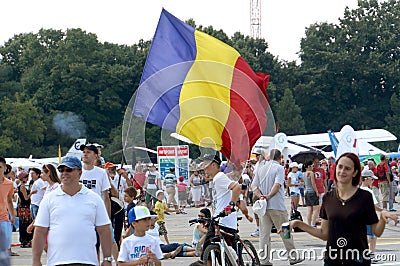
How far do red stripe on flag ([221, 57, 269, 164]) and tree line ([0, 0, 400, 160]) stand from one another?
59.9 m

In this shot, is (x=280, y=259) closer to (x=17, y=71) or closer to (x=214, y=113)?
(x=214, y=113)

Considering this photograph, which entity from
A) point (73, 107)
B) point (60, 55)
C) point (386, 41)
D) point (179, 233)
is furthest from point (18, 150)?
point (179, 233)

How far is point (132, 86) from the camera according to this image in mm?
86188

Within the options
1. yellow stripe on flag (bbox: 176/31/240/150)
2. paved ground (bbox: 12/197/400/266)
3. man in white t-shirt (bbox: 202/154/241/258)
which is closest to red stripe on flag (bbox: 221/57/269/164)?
yellow stripe on flag (bbox: 176/31/240/150)

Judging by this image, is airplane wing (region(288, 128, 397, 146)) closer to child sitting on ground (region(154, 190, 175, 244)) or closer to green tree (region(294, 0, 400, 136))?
green tree (region(294, 0, 400, 136))

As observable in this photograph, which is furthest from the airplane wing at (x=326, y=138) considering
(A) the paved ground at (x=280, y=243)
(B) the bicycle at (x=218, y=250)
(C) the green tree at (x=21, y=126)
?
(B) the bicycle at (x=218, y=250)

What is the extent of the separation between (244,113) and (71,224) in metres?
11.1

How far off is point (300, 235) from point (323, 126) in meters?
81.3

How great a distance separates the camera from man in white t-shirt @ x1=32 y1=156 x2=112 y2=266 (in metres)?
7.25

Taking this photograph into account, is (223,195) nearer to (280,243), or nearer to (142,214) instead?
(142,214)

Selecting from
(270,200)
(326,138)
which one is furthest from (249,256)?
(326,138)

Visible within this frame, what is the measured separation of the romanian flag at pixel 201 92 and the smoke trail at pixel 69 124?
65191mm

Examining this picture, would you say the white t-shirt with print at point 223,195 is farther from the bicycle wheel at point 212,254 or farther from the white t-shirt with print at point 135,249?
the white t-shirt with print at point 135,249

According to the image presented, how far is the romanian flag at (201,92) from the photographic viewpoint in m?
16.8
